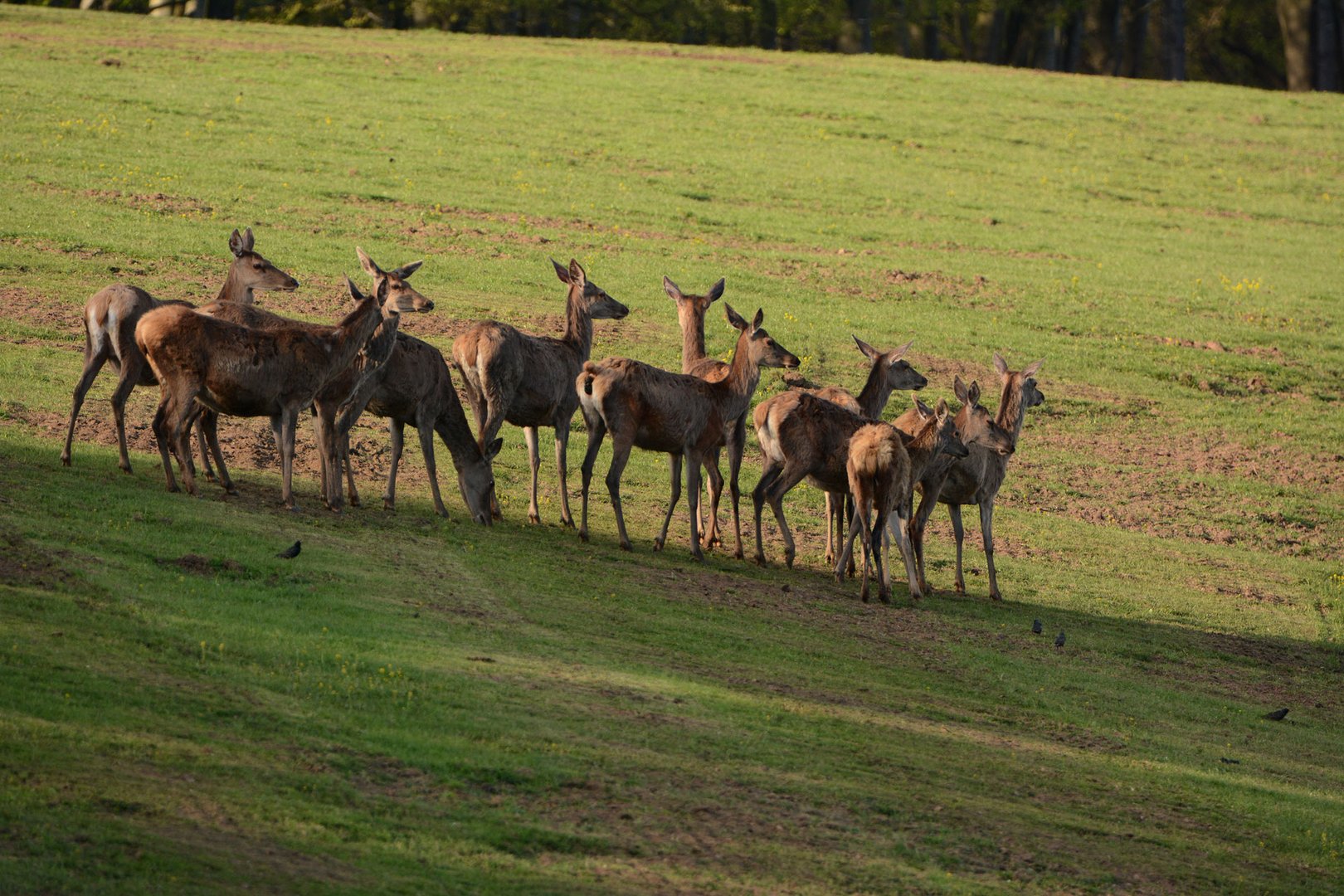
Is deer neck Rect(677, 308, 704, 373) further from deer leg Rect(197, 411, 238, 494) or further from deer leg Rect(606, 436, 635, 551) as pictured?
deer leg Rect(197, 411, 238, 494)

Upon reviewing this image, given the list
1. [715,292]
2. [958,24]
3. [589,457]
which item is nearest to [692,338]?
[715,292]

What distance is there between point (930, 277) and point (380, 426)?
45.8ft

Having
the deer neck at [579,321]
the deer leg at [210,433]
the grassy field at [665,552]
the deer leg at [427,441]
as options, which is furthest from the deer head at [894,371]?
the deer leg at [210,433]

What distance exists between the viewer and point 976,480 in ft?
59.8

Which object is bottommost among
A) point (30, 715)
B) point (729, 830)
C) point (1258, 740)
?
point (1258, 740)

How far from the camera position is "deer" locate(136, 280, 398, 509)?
1469 cm

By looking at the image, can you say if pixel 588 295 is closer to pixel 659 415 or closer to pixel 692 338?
pixel 692 338

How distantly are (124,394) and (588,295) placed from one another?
588cm

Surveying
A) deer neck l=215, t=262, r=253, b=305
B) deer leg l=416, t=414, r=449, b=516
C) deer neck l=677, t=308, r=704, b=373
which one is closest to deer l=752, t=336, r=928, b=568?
deer neck l=677, t=308, r=704, b=373

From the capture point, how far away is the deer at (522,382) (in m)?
17.6

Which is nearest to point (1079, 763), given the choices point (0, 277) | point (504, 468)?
point (504, 468)

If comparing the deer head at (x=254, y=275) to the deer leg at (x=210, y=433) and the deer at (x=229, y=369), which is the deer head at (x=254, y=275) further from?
the deer at (x=229, y=369)

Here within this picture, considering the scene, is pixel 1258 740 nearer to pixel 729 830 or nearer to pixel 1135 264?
pixel 729 830

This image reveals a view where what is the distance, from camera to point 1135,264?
111 feet
